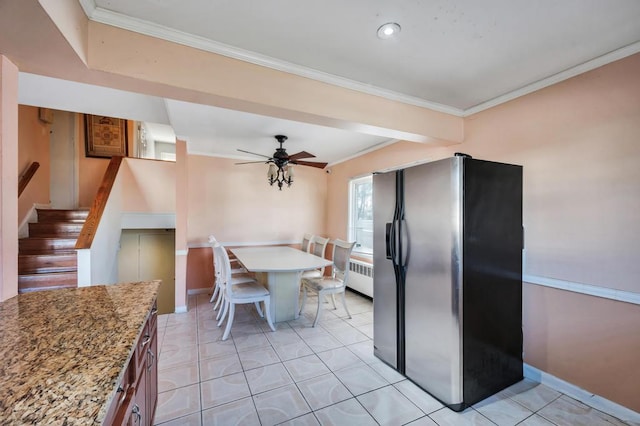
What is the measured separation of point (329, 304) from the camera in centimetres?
397

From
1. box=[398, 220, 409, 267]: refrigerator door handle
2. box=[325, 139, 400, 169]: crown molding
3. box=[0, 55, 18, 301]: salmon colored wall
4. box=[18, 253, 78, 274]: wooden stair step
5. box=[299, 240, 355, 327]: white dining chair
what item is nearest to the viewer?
box=[0, 55, 18, 301]: salmon colored wall

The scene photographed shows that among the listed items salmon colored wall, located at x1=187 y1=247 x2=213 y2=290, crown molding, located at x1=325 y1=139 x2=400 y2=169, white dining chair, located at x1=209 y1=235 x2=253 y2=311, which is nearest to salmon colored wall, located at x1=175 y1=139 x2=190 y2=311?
white dining chair, located at x1=209 y1=235 x2=253 y2=311

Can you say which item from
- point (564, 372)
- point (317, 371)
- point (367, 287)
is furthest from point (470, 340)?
point (367, 287)

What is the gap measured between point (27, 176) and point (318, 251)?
3985mm

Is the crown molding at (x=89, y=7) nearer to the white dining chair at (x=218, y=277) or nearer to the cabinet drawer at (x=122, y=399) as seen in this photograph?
the cabinet drawer at (x=122, y=399)

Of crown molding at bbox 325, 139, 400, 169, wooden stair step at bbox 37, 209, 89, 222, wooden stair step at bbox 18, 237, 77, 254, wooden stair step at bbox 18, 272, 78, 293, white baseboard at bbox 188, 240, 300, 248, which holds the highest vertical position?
crown molding at bbox 325, 139, 400, 169

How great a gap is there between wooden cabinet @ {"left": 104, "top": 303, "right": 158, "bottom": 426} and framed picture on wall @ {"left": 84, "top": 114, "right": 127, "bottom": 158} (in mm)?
4343

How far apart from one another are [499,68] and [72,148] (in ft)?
18.9

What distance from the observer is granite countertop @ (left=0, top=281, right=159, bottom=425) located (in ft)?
2.07

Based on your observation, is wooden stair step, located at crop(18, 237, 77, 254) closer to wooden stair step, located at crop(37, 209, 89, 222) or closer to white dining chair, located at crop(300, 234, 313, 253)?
wooden stair step, located at crop(37, 209, 89, 222)

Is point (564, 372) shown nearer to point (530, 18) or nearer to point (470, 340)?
point (470, 340)

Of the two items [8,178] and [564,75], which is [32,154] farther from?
[564,75]

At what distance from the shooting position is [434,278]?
1.98m

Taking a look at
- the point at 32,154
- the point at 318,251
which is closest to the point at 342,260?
the point at 318,251
